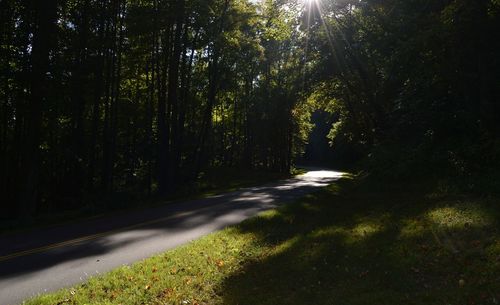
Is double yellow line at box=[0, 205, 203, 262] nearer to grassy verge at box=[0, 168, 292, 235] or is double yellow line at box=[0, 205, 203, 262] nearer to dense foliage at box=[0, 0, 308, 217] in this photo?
grassy verge at box=[0, 168, 292, 235]

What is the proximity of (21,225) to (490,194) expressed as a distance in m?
15.6

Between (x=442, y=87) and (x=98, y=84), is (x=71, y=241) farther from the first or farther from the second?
(x=442, y=87)

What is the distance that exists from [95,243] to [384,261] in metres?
7.73

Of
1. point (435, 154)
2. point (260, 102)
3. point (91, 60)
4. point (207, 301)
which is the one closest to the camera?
point (207, 301)

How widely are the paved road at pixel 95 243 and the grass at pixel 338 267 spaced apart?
88 centimetres

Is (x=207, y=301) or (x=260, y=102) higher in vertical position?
(x=260, y=102)

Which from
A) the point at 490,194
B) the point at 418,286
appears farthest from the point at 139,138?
the point at 418,286

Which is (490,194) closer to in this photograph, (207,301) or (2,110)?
(207,301)

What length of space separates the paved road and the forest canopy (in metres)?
6.16

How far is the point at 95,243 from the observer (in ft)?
38.9

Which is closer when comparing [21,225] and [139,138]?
[21,225]

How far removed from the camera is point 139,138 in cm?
3975

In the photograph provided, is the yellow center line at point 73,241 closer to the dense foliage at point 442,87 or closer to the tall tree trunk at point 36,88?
the tall tree trunk at point 36,88

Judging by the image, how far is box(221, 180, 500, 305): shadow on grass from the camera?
20.4 feet
